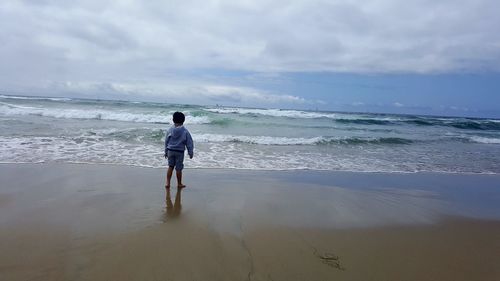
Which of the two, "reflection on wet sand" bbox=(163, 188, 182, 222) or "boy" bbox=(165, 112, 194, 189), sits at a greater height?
"boy" bbox=(165, 112, 194, 189)

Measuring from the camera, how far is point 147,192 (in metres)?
5.91

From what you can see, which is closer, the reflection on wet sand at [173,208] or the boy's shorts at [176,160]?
the reflection on wet sand at [173,208]

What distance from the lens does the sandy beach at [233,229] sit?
3.34 meters

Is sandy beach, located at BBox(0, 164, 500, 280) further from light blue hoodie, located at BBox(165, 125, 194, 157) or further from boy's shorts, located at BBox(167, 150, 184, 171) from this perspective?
light blue hoodie, located at BBox(165, 125, 194, 157)

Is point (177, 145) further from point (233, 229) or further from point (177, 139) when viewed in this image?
point (233, 229)

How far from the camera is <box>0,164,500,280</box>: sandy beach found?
11.0 feet

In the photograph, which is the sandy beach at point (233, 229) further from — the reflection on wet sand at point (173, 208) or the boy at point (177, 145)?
the boy at point (177, 145)

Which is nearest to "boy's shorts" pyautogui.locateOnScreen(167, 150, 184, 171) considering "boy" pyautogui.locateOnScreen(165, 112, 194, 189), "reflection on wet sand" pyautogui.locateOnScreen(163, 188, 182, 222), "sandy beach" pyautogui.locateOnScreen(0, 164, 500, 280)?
Result: "boy" pyautogui.locateOnScreen(165, 112, 194, 189)

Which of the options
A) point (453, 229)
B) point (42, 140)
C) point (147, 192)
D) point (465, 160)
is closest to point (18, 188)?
point (147, 192)

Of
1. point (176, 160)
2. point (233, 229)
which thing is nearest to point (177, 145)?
point (176, 160)

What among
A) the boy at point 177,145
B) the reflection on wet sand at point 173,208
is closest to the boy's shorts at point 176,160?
the boy at point 177,145

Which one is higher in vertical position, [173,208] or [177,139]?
[177,139]

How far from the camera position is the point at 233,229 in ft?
14.4

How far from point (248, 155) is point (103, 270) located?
25.0 feet
